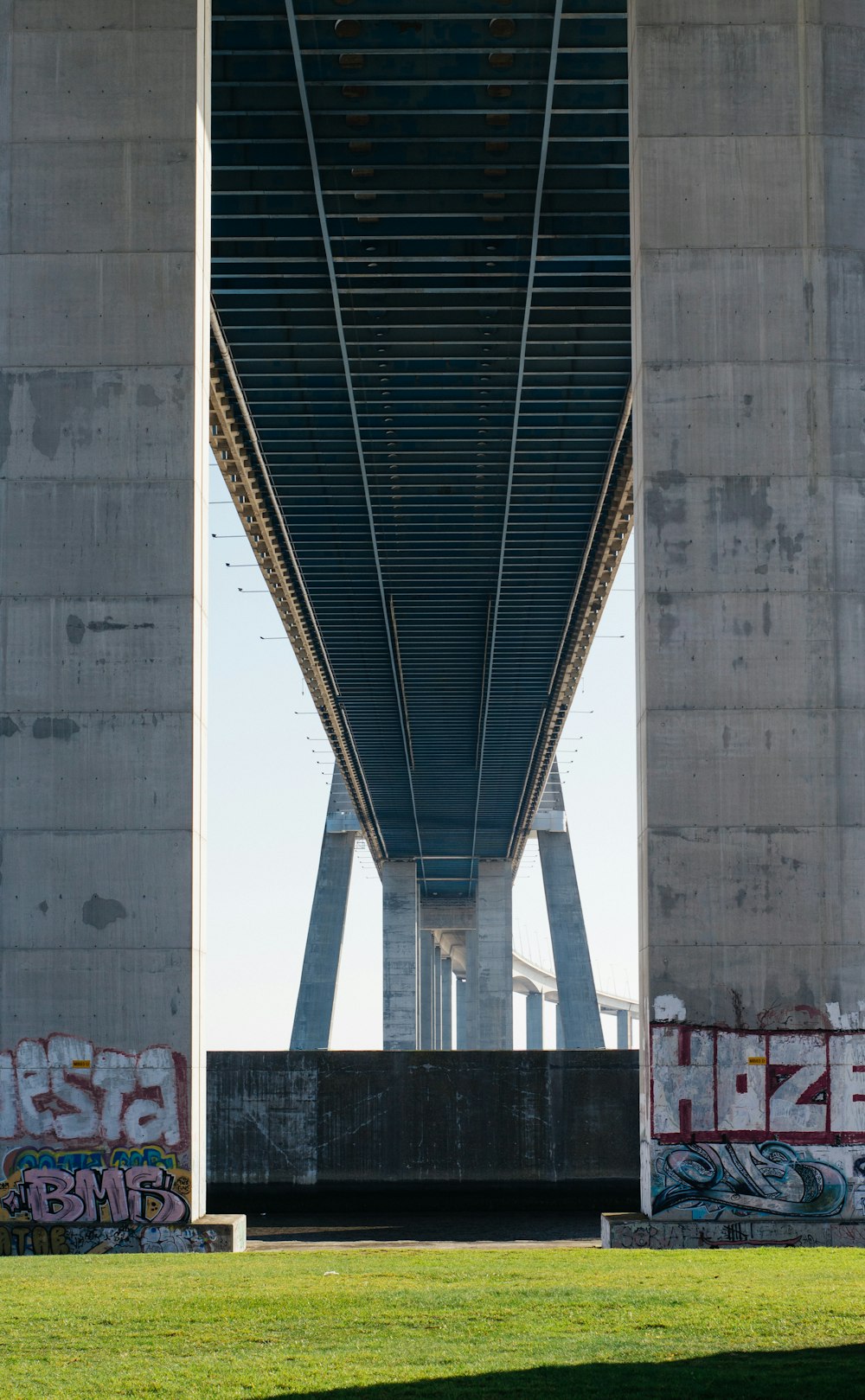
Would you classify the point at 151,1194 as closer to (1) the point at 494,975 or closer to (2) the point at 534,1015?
(1) the point at 494,975

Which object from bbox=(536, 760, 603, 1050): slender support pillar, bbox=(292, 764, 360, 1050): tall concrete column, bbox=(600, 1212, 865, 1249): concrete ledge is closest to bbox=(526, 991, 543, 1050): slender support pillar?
bbox=(292, 764, 360, 1050): tall concrete column

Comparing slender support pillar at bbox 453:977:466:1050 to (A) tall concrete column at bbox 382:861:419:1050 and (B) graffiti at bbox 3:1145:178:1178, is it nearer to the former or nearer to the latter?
(A) tall concrete column at bbox 382:861:419:1050

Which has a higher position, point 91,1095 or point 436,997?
point 91,1095

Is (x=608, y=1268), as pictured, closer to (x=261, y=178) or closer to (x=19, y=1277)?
(x=19, y=1277)

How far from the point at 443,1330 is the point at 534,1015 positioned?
180563 millimetres

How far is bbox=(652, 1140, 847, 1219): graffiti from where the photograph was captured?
645 inches

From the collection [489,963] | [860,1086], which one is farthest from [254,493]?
[489,963]

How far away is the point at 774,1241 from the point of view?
16.3 metres

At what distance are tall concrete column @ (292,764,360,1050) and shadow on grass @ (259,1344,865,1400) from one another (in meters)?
74.7

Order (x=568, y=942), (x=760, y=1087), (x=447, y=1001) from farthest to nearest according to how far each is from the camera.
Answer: (x=447, y=1001)
(x=568, y=942)
(x=760, y=1087)

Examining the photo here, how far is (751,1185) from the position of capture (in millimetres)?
16391

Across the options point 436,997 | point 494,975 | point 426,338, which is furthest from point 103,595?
point 436,997

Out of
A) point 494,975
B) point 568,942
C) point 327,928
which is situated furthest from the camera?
point 494,975

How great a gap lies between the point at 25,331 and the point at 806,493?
8326 millimetres
